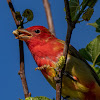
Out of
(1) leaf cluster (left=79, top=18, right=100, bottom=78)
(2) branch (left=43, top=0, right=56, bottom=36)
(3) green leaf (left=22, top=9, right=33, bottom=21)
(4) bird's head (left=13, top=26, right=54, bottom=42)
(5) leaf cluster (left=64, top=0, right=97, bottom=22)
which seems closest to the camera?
(5) leaf cluster (left=64, top=0, right=97, bottom=22)

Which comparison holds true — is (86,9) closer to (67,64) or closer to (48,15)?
(67,64)

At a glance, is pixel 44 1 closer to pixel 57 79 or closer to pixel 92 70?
pixel 92 70

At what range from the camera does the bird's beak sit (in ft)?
12.5

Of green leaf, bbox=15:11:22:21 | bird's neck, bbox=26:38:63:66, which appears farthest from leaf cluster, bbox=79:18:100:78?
Answer: green leaf, bbox=15:11:22:21

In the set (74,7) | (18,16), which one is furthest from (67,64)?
(74,7)

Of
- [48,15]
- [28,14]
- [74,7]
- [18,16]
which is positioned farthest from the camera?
[48,15]

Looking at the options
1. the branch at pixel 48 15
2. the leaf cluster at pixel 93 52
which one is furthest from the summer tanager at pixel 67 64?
the branch at pixel 48 15

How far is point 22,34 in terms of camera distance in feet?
13.6

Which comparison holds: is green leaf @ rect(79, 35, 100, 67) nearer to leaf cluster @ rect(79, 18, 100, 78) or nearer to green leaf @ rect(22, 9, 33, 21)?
leaf cluster @ rect(79, 18, 100, 78)

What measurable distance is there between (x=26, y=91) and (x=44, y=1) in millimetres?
2826

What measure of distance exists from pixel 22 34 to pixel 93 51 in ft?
4.64

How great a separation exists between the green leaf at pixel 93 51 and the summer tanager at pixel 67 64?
0.53ft

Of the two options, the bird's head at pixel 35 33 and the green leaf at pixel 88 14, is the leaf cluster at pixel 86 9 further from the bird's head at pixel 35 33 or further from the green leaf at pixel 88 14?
the bird's head at pixel 35 33

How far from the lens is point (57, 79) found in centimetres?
241
